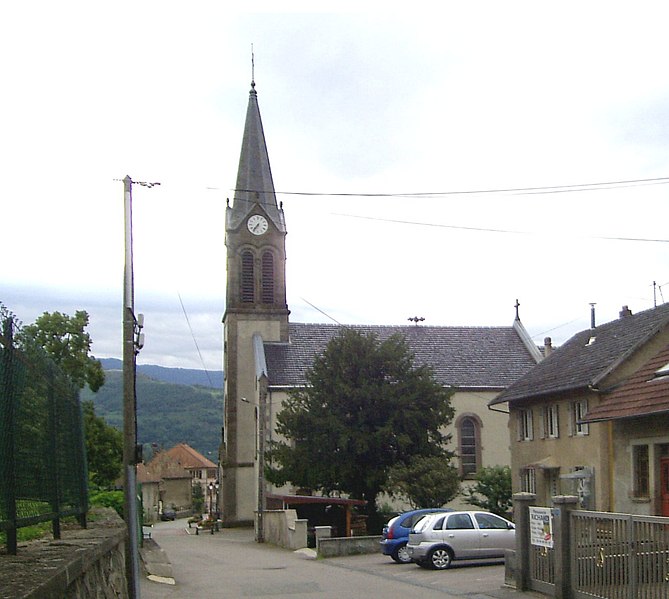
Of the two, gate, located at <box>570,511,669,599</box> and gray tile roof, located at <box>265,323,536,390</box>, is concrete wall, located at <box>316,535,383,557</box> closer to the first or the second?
gate, located at <box>570,511,669,599</box>

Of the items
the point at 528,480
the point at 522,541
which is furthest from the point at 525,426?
the point at 522,541

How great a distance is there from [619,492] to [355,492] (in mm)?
17290

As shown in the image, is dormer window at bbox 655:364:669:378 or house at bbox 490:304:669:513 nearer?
dormer window at bbox 655:364:669:378

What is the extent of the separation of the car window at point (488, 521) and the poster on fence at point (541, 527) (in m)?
6.91

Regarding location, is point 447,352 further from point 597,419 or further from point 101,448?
point 597,419

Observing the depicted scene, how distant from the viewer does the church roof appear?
5953 centimetres

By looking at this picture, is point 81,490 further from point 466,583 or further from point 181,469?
point 181,469

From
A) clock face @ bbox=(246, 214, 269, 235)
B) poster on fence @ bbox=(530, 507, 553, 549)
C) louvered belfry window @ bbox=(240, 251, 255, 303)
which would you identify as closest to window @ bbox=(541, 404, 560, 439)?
poster on fence @ bbox=(530, 507, 553, 549)

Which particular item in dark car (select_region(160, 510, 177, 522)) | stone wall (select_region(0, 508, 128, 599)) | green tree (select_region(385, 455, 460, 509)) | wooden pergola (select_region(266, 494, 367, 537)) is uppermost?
stone wall (select_region(0, 508, 128, 599))

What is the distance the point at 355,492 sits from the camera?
4381cm

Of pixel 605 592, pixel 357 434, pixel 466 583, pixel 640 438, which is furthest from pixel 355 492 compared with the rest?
pixel 605 592

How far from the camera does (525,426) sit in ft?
123

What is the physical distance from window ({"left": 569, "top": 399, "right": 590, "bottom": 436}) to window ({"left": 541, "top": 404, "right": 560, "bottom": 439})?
3.54 ft

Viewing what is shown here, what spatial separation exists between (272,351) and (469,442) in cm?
1290
